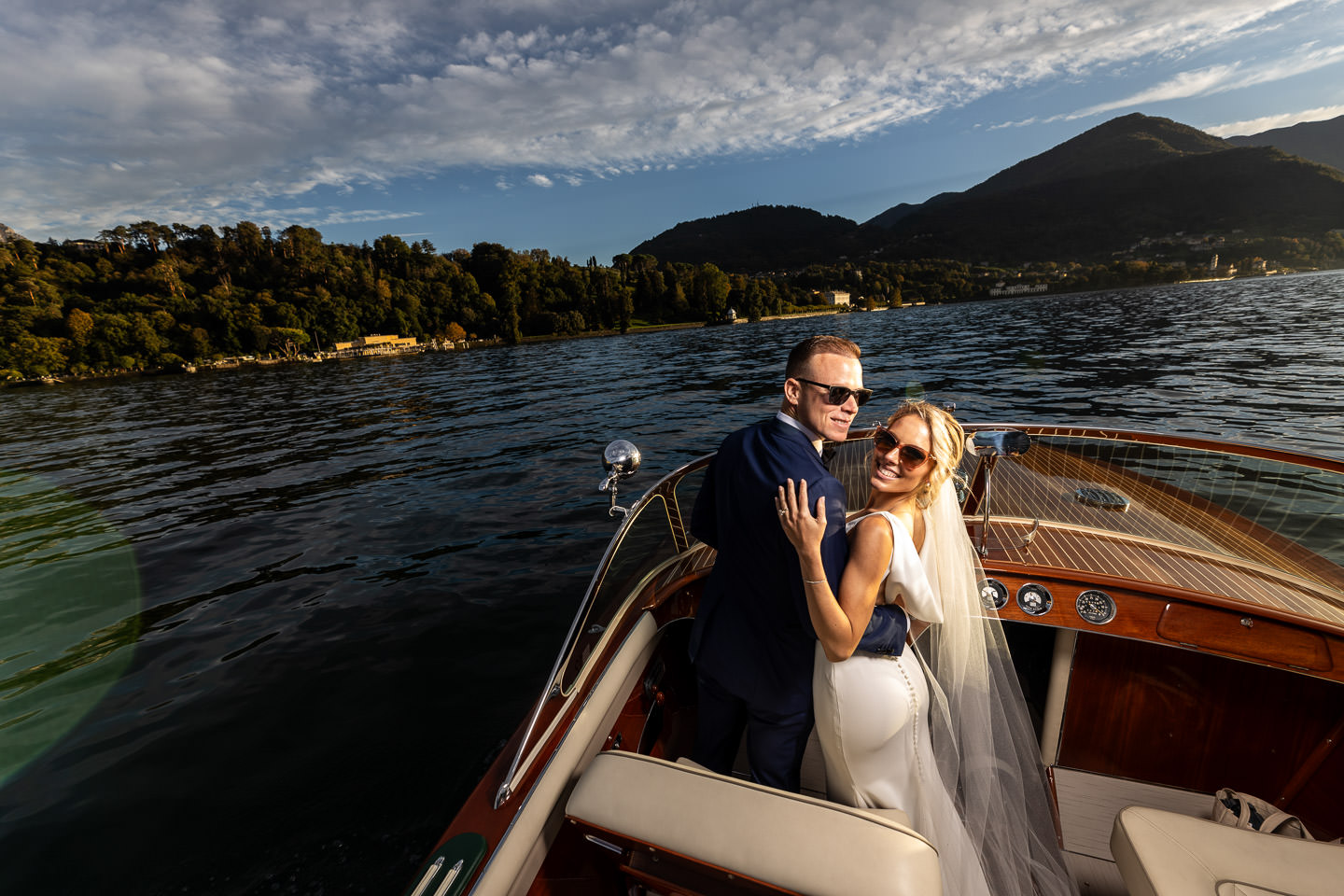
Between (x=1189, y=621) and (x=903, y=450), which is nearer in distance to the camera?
(x=903, y=450)

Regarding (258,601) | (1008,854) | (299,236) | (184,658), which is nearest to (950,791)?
(1008,854)

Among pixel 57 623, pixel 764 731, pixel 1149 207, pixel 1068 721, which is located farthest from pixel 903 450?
pixel 1149 207

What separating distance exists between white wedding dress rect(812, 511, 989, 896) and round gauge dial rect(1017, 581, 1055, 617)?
4.23ft

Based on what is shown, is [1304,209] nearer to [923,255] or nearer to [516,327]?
[923,255]

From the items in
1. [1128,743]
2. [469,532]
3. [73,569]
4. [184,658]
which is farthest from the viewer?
[469,532]

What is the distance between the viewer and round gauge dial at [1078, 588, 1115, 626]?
2602mm

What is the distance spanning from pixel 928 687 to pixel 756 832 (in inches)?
44.6

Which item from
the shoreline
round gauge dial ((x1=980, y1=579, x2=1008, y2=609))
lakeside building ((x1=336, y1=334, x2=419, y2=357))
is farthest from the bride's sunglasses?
lakeside building ((x1=336, y1=334, x2=419, y2=357))

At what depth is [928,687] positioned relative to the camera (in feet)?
6.97

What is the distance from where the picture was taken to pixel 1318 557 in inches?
117

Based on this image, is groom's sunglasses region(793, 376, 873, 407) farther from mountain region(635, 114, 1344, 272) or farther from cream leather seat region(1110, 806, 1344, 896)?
mountain region(635, 114, 1344, 272)

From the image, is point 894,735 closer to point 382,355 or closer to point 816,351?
point 816,351

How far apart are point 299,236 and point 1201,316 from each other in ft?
449

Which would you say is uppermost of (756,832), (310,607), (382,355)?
(756,832)
